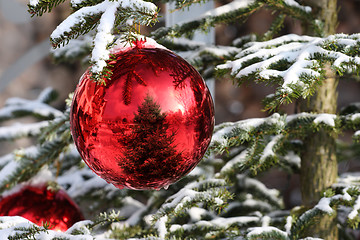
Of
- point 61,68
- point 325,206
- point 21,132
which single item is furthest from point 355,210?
point 61,68

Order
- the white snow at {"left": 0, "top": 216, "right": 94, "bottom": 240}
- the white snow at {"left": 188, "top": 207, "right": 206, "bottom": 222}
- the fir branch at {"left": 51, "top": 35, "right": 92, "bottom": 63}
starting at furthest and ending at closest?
the fir branch at {"left": 51, "top": 35, "right": 92, "bottom": 63} < the white snow at {"left": 188, "top": 207, "right": 206, "bottom": 222} < the white snow at {"left": 0, "top": 216, "right": 94, "bottom": 240}

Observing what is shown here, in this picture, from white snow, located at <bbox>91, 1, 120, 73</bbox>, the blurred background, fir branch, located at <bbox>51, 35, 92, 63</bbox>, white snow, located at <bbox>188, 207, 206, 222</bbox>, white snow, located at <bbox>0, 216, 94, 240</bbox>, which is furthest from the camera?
the blurred background

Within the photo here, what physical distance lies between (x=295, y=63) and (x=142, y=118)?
20cm

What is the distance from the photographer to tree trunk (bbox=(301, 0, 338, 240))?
660mm

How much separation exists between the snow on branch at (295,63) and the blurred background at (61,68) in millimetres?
1358

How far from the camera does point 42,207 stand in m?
0.63

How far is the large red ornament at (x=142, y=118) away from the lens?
39 centimetres

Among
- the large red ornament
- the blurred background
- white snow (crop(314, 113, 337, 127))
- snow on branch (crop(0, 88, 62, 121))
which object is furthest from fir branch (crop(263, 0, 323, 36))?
the blurred background

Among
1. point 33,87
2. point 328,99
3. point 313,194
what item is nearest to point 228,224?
point 313,194

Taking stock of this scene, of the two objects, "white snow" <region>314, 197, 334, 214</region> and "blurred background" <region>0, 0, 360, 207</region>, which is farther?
"blurred background" <region>0, 0, 360, 207</region>

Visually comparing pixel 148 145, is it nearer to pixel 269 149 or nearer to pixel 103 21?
pixel 103 21

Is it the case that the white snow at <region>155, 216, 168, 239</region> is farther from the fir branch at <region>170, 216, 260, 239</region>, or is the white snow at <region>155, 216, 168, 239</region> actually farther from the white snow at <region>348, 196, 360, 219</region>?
the white snow at <region>348, 196, 360, 219</region>

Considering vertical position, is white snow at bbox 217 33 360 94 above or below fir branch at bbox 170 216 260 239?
above

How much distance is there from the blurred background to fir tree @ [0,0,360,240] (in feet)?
3.89
